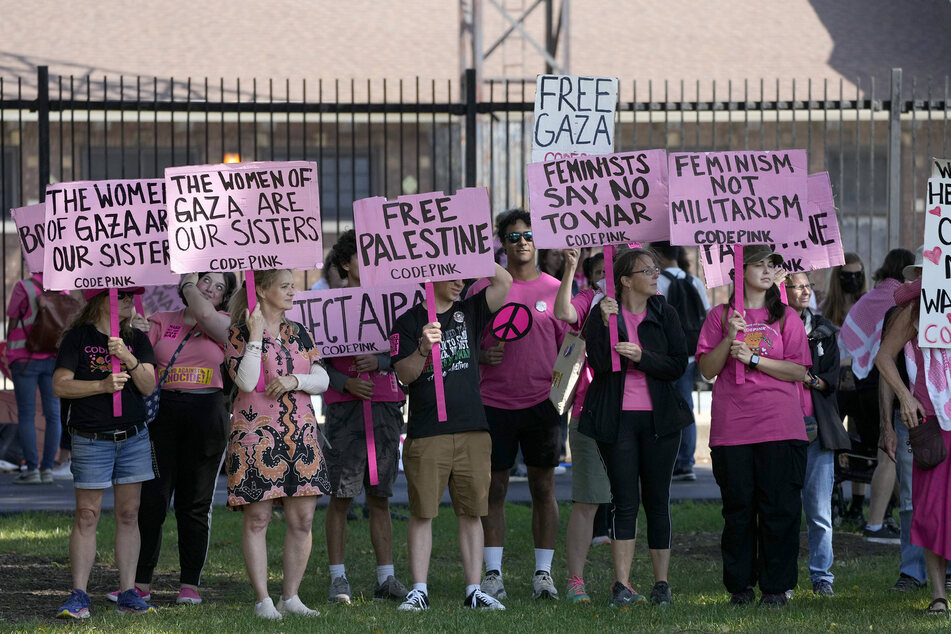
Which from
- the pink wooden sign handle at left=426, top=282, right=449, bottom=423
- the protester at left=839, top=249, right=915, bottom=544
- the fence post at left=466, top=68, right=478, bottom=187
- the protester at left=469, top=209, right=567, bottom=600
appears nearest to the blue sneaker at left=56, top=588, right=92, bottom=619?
the pink wooden sign handle at left=426, top=282, right=449, bottom=423

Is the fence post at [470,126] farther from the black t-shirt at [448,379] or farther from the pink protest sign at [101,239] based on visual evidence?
the pink protest sign at [101,239]

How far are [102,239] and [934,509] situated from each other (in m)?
4.66

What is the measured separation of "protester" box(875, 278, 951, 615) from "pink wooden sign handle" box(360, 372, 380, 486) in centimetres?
286

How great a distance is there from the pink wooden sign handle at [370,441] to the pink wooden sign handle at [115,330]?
143cm

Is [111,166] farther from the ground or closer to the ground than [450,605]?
farther from the ground

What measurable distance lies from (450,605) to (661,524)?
4.08 ft

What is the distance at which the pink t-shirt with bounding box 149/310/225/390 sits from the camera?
304 inches

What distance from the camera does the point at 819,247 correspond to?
7.95 meters

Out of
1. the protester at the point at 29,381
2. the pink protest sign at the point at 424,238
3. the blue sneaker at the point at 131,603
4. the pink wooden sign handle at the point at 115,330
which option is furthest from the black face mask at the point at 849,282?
the protester at the point at 29,381

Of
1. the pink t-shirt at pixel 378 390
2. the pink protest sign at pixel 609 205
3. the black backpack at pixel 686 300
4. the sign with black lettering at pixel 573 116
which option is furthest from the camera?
the black backpack at pixel 686 300

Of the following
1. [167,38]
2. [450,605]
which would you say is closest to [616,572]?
[450,605]

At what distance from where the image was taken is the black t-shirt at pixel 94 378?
23.5 ft

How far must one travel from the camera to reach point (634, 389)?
24.3 ft

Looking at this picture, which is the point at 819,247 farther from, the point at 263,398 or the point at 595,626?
the point at 263,398
